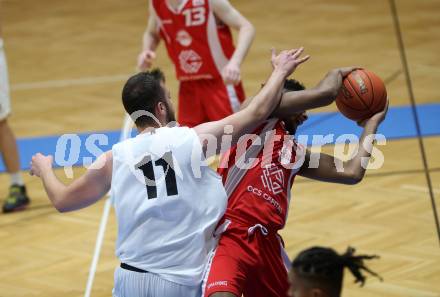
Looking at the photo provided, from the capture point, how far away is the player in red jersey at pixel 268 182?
4.53 meters

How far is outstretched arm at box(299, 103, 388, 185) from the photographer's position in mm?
4602

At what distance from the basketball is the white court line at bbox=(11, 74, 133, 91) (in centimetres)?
647

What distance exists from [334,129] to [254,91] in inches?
56.1

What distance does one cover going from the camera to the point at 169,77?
1098 cm

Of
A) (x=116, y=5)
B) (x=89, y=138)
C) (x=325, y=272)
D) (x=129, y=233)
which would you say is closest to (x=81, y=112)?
(x=89, y=138)

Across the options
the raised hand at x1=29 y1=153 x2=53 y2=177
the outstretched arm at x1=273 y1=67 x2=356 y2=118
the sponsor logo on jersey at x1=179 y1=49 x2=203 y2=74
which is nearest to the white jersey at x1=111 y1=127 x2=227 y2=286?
the raised hand at x1=29 y1=153 x2=53 y2=177

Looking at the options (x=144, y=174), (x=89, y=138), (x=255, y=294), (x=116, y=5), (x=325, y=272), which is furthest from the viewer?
(x=116, y=5)

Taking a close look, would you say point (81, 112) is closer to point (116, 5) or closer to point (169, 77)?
Result: point (169, 77)

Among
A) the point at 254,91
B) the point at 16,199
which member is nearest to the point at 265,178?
the point at 16,199

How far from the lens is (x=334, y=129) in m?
8.84

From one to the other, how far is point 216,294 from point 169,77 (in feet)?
22.4

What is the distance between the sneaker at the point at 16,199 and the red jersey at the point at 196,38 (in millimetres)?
1620

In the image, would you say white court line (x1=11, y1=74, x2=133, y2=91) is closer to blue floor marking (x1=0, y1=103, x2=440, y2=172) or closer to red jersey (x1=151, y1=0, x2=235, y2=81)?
blue floor marking (x1=0, y1=103, x2=440, y2=172)

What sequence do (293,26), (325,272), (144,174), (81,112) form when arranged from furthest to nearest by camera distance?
1. (293,26)
2. (81,112)
3. (144,174)
4. (325,272)
